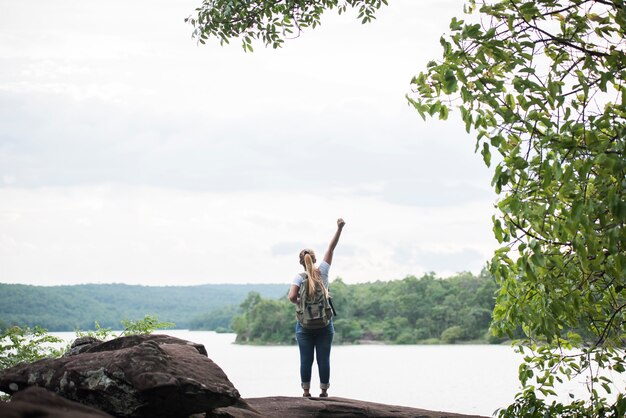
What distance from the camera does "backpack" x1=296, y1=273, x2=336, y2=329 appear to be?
10734 millimetres

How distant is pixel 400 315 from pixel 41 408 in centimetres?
8353

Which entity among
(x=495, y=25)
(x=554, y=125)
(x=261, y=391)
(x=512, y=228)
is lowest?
(x=261, y=391)

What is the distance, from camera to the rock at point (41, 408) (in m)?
5.17

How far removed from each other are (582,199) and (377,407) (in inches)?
199

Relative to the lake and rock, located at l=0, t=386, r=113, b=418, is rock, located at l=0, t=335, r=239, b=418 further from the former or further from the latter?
the lake

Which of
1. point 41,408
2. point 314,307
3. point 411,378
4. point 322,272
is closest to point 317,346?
point 314,307

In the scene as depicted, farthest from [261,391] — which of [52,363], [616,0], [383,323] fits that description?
[383,323]

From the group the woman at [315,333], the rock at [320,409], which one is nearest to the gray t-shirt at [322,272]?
the woman at [315,333]

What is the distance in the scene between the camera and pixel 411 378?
49.7 meters

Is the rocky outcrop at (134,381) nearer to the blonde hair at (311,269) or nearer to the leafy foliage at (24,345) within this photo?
the blonde hair at (311,269)

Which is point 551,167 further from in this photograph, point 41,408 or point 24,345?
point 24,345

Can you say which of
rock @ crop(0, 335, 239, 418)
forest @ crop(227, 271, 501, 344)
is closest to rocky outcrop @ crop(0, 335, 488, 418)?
rock @ crop(0, 335, 239, 418)

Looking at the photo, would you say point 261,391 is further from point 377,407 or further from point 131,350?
point 131,350

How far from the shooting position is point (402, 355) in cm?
7594
